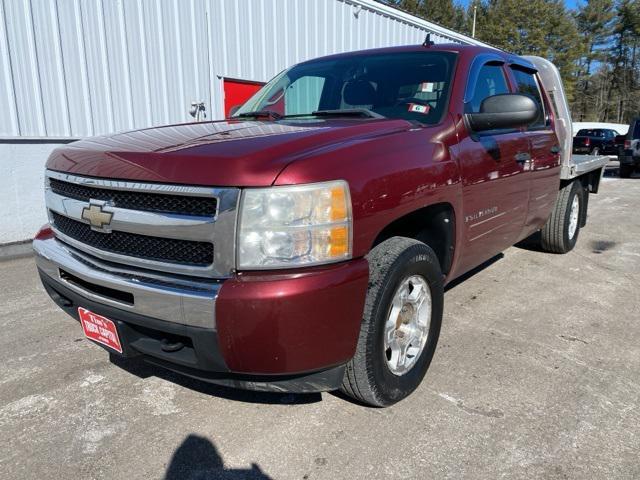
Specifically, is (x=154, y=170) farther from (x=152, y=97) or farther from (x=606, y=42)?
(x=606, y=42)

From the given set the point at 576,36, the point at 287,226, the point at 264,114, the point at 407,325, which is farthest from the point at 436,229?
the point at 576,36

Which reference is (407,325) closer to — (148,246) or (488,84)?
(148,246)

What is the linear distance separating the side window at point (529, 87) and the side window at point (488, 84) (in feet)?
1.19

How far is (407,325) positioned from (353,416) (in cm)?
54

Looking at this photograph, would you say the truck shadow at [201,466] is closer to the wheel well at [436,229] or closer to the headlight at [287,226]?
the headlight at [287,226]

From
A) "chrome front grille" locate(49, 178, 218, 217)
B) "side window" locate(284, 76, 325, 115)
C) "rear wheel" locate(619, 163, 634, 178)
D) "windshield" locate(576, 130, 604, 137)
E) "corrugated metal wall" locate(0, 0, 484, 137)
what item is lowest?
"rear wheel" locate(619, 163, 634, 178)

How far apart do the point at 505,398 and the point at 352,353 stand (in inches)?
43.5

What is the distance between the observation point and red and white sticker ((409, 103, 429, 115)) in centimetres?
292

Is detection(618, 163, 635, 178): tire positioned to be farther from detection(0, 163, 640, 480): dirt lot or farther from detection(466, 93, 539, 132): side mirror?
detection(466, 93, 539, 132): side mirror

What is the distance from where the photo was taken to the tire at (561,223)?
529 centimetres

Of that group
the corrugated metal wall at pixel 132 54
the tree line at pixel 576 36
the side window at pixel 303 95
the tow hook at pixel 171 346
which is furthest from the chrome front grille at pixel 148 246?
the tree line at pixel 576 36

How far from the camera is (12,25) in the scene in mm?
5723

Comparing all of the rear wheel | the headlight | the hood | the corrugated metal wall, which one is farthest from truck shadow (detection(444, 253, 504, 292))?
the rear wheel

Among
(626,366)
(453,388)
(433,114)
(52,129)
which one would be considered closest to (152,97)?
(52,129)
